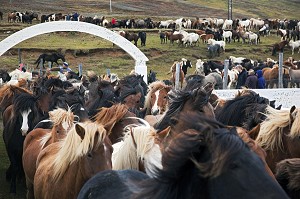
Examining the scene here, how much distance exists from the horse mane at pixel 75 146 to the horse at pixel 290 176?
1.56m

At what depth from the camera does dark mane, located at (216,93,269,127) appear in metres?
7.07

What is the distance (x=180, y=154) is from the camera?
2533 mm

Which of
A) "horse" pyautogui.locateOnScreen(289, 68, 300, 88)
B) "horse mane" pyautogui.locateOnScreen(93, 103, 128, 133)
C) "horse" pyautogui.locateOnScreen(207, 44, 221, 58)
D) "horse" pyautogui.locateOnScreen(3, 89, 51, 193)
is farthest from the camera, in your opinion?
"horse" pyautogui.locateOnScreen(207, 44, 221, 58)

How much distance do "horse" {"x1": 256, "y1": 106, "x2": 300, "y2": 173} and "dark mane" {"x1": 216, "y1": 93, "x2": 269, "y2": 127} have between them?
1.10 meters


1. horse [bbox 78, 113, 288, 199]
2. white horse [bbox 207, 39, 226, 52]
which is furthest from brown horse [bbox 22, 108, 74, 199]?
white horse [bbox 207, 39, 226, 52]

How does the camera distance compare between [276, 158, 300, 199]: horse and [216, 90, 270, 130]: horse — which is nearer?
[276, 158, 300, 199]: horse

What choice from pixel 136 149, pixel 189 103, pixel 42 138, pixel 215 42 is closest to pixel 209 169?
pixel 136 149

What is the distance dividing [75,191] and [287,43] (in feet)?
157

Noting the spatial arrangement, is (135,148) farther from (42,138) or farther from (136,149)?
(42,138)

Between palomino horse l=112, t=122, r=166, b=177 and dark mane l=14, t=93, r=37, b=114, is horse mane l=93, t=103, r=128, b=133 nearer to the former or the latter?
palomino horse l=112, t=122, r=166, b=177

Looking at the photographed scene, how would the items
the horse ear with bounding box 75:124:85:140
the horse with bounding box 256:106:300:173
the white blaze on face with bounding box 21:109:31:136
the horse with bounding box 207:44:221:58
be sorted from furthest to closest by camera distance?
the horse with bounding box 207:44:221:58 → the white blaze on face with bounding box 21:109:31:136 → the horse with bounding box 256:106:300:173 → the horse ear with bounding box 75:124:85:140

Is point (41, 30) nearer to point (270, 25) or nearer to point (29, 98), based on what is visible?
point (29, 98)

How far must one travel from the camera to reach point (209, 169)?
2441 mm

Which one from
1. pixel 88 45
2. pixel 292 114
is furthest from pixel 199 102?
pixel 88 45
